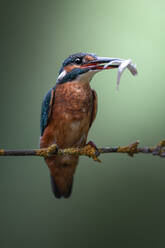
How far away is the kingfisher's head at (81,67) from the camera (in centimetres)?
100

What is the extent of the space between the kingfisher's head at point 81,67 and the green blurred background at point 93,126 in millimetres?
510

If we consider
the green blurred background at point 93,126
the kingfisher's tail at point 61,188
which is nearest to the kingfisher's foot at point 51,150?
the kingfisher's tail at point 61,188

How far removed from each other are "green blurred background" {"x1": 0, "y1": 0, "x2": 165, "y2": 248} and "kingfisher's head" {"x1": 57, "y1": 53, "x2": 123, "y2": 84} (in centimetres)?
51

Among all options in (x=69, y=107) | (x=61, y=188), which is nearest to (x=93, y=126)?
(x=61, y=188)

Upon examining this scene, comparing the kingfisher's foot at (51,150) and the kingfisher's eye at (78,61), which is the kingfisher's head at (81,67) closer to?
the kingfisher's eye at (78,61)

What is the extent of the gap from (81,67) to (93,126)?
2.20 feet

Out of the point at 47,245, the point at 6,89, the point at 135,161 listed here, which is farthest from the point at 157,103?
the point at 47,245

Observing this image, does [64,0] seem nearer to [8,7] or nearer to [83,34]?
[83,34]

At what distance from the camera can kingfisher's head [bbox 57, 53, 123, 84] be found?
1.00 m

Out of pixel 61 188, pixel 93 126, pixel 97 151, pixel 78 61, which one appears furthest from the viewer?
pixel 93 126

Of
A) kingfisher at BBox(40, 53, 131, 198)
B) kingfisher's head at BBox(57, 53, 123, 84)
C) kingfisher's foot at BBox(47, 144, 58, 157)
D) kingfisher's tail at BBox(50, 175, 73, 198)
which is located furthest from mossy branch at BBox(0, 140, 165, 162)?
kingfisher's tail at BBox(50, 175, 73, 198)

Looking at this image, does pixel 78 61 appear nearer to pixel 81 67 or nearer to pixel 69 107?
pixel 81 67

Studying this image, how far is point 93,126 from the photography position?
170cm

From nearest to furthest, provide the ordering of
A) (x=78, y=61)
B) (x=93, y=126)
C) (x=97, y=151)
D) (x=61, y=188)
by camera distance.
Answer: (x=97, y=151), (x=78, y=61), (x=61, y=188), (x=93, y=126)
